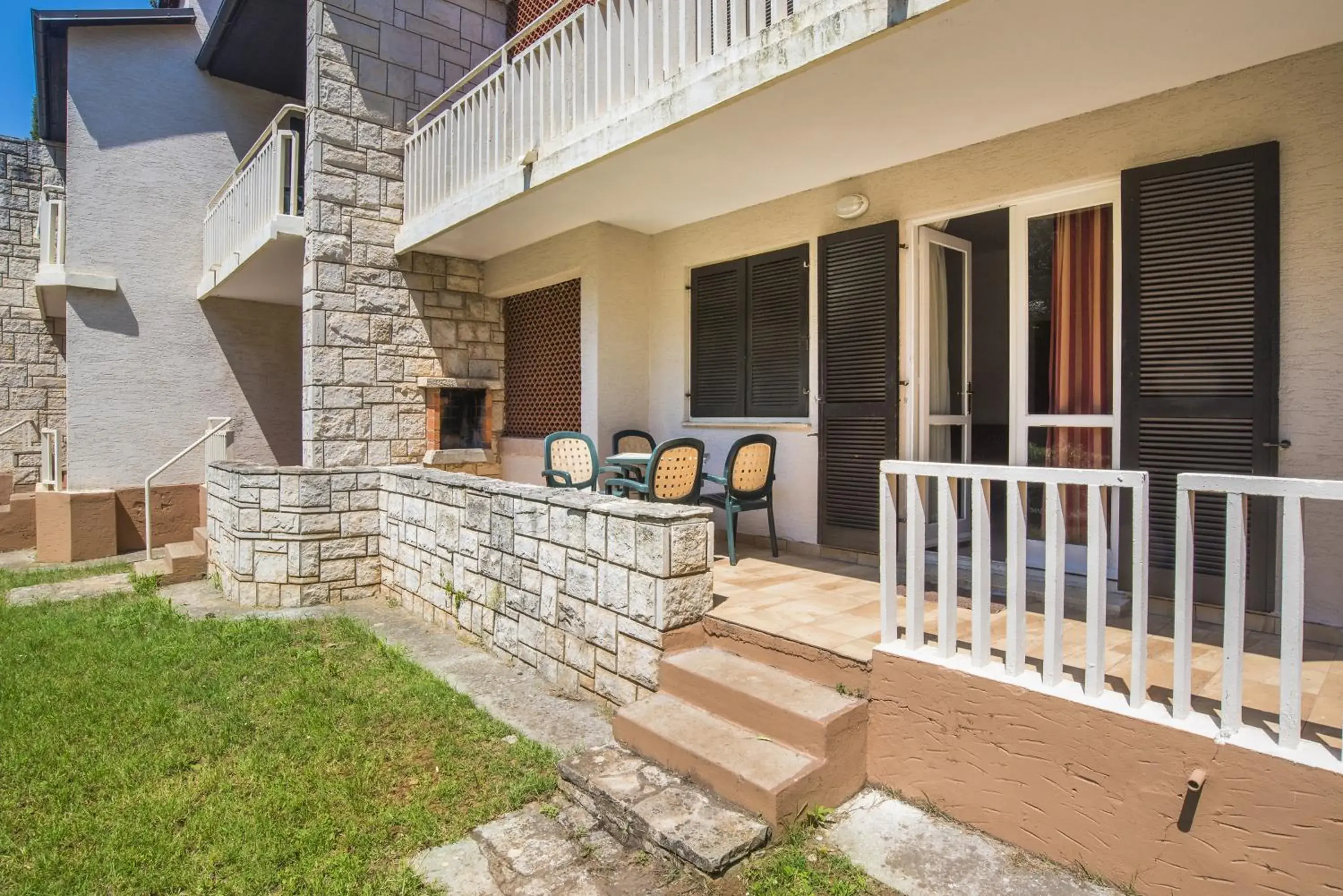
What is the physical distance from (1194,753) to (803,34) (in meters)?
3.26

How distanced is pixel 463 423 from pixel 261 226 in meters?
2.82

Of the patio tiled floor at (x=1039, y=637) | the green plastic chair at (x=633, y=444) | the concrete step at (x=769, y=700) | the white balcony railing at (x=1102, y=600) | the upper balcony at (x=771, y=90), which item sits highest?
the upper balcony at (x=771, y=90)

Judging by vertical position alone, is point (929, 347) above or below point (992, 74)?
below

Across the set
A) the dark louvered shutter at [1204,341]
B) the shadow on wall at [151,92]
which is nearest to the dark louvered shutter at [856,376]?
the dark louvered shutter at [1204,341]

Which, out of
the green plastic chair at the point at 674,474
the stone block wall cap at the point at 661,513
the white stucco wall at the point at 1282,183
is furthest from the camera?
the green plastic chair at the point at 674,474

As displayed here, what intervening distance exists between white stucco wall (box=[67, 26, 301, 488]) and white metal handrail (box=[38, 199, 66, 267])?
25cm

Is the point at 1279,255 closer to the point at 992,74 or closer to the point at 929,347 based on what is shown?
the point at 992,74

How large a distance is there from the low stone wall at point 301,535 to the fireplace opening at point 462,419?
1.23 m

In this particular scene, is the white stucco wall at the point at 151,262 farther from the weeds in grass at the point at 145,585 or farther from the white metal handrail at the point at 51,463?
the weeds in grass at the point at 145,585

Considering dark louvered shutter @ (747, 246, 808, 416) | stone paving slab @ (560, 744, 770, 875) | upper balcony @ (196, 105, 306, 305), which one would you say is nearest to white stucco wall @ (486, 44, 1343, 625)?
dark louvered shutter @ (747, 246, 808, 416)

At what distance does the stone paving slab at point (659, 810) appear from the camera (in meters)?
2.36

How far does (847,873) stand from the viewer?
2307 mm

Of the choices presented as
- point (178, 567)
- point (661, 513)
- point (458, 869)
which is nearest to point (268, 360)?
point (178, 567)

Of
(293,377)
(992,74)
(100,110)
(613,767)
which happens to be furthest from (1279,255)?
(100,110)
